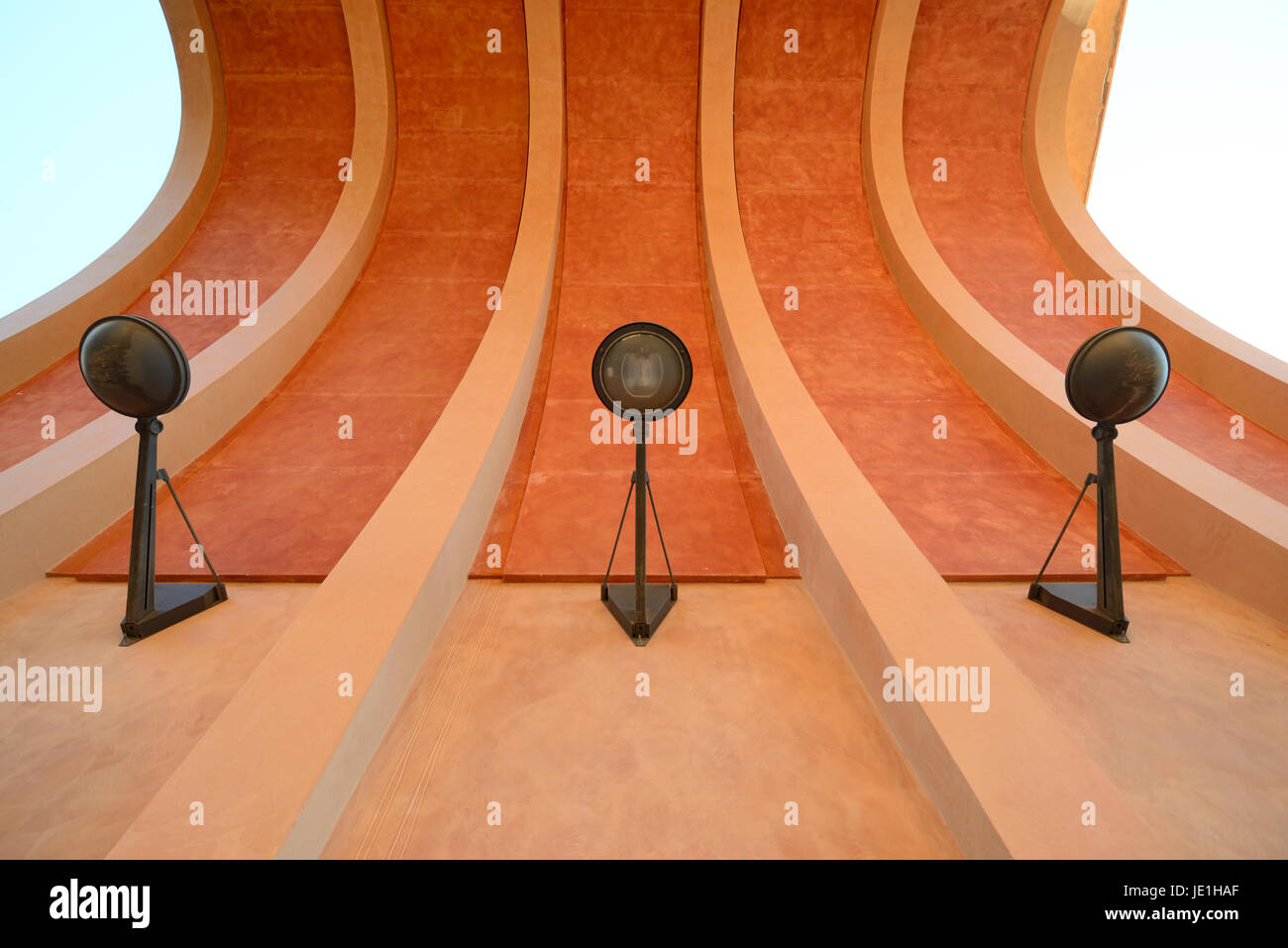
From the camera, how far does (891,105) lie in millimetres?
7484

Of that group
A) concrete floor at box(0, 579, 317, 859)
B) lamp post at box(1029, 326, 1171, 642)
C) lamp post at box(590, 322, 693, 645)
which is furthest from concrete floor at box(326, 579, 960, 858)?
lamp post at box(1029, 326, 1171, 642)

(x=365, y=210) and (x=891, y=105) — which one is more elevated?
(x=891, y=105)

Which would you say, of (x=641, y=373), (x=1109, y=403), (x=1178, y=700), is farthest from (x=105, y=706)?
(x=1109, y=403)

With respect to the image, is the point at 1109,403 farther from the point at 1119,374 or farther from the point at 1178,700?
the point at 1178,700

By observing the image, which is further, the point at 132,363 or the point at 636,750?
the point at 132,363

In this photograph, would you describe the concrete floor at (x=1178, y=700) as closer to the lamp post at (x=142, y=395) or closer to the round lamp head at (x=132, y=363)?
the lamp post at (x=142, y=395)

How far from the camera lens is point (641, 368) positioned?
10.4 ft

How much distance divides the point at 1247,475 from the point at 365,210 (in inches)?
324

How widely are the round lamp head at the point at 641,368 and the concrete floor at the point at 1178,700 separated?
84.1 inches

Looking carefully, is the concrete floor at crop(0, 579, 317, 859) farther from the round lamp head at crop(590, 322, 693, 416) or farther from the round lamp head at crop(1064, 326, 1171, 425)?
the round lamp head at crop(1064, 326, 1171, 425)

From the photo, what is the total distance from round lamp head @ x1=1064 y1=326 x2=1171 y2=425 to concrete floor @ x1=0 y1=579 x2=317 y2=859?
14.2 feet

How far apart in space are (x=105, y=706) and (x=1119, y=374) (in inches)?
199

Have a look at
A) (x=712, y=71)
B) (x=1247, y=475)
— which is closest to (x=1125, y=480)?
(x=1247, y=475)

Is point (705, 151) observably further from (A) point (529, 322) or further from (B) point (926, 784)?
(B) point (926, 784)
